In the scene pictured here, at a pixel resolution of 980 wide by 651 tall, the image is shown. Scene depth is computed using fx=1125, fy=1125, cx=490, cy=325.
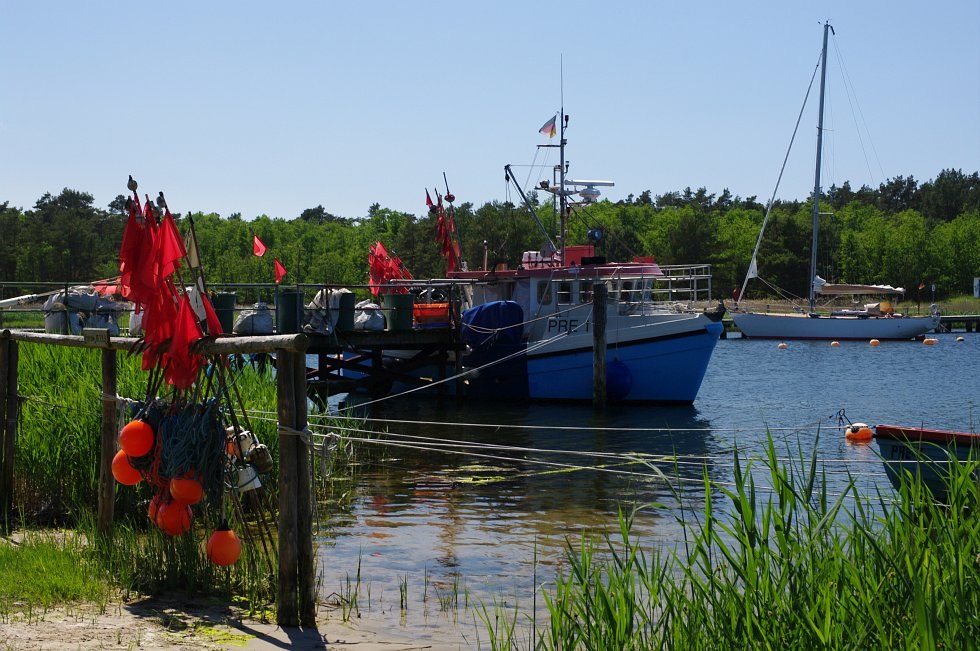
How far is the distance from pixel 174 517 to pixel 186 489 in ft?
0.81

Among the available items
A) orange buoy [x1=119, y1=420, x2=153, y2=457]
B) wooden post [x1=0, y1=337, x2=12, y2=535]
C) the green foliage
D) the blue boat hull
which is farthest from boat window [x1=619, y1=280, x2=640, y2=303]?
orange buoy [x1=119, y1=420, x2=153, y2=457]

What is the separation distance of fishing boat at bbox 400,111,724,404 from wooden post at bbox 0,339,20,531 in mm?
14590

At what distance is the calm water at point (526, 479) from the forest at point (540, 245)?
40.8m

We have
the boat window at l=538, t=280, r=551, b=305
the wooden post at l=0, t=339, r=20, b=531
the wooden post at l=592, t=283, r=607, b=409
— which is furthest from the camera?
the boat window at l=538, t=280, r=551, b=305

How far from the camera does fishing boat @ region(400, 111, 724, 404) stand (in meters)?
24.6

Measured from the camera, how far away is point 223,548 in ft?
23.4

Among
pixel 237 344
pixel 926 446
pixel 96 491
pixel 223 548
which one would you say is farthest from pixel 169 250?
pixel 926 446

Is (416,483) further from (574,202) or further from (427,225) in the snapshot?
(427,225)

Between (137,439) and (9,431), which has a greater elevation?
(137,439)

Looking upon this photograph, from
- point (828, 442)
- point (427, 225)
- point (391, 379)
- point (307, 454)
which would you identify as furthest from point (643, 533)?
point (427, 225)

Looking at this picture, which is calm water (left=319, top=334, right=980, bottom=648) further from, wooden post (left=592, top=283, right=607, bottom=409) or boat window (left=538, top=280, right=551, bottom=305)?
boat window (left=538, top=280, right=551, bottom=305)

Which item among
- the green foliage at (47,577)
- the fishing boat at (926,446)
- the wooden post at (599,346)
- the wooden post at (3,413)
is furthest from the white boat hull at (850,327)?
the green foliage at (47,577)

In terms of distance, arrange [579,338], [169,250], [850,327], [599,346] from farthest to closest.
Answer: [850,327], [579,338], [599,346], [169,250]

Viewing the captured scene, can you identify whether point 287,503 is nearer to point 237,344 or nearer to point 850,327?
point 237,344
